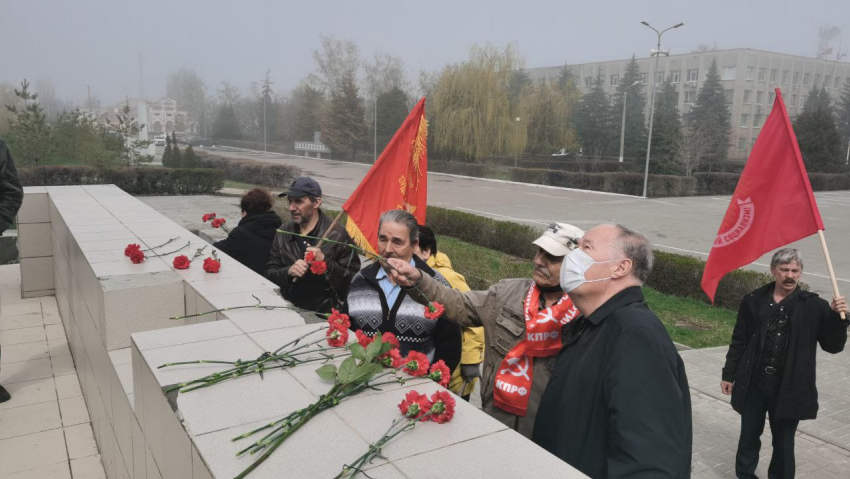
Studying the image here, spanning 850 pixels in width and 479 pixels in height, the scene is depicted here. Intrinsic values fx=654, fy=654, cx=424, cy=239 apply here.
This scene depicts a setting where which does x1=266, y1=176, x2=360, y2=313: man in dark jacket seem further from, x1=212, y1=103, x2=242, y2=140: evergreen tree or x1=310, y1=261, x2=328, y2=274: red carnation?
x1=212, y1=103, x2=242, y2=140: evergreen tree

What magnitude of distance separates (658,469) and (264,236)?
4.16 m

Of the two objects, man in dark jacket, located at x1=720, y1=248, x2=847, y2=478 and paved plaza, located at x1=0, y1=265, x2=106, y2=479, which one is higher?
man in dark jacket, located at x1=720, y1=248, x2=847, y2=478

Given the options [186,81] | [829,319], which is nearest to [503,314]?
[829,319]

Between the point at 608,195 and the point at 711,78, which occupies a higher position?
the point at 711,78

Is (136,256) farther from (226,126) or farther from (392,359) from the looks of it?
(226,126)

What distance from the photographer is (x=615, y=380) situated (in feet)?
5.53

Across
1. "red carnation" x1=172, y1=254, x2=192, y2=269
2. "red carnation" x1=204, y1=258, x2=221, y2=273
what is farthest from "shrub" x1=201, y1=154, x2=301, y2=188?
"red carnation" x1=204, y1=258, x2=221, y2=273

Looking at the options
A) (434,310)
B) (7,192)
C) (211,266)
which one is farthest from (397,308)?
(7,192)

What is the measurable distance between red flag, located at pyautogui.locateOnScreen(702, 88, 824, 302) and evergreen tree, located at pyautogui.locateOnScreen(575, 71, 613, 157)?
4488 cm

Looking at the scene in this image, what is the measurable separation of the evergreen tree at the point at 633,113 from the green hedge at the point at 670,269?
101 feet

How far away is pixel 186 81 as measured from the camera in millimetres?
83000

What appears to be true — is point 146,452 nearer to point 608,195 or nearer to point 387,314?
point 387,314

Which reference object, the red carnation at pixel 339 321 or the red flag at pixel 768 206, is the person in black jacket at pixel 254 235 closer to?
the red carnation at pixel 339 321

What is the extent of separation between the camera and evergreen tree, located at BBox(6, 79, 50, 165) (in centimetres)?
2452
